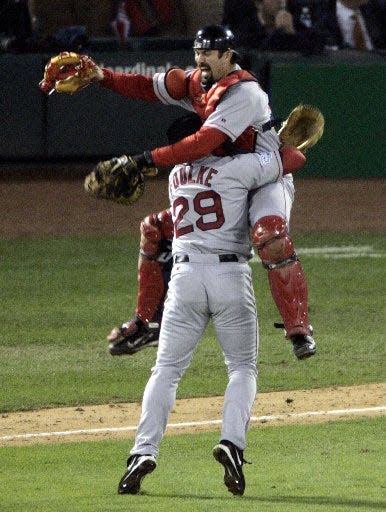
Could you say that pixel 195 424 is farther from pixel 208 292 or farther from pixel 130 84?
pixel 130 84

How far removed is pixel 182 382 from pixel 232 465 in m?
3.13

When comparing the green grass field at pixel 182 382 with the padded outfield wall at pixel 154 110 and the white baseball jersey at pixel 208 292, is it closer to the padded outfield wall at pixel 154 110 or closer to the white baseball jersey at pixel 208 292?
the white baseball jersey at pixel 208 292

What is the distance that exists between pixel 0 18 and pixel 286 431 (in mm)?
10362

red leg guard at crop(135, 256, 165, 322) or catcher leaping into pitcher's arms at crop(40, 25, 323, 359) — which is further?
red leg guard at crop(135, 256, 165, 322)

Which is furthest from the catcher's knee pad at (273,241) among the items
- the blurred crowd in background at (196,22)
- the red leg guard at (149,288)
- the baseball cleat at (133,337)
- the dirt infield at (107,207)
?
the blurred crowd in background at (196,22)

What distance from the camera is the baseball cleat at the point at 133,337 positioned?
6734 millimetres

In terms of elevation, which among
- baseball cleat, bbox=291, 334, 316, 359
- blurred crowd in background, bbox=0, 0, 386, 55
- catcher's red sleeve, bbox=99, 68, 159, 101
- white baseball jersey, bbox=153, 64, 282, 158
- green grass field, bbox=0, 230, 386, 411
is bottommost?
blurred crowd in background, bbox=0, 0, 386, 55

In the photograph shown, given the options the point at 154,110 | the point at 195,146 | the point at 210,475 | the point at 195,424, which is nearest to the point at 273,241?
the point at 195,146

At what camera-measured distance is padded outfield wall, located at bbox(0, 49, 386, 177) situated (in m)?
16.8

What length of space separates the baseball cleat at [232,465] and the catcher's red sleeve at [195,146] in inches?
46.0

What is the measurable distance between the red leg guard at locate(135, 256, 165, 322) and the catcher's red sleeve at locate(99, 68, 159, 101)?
791mm

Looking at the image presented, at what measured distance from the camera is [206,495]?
228 inches

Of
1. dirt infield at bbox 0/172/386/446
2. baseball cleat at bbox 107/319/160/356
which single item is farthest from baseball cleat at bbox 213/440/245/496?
dirt infield at bbox 0/172/386/446

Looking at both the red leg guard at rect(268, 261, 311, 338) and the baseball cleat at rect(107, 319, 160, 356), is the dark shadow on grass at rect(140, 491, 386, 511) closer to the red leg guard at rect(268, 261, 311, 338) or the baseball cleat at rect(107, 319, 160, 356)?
the red leg guard at rect(268, 261, 311, 338)
